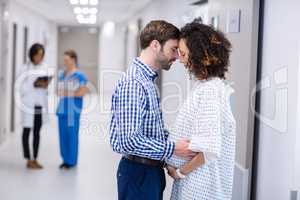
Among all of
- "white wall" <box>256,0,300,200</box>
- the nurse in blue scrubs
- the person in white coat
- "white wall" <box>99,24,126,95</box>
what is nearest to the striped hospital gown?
"white wall" <box>256,0,300,200</box>

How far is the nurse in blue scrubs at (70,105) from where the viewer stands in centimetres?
478

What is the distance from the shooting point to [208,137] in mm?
1645

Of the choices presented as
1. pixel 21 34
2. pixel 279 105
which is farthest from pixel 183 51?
pixel 21 34

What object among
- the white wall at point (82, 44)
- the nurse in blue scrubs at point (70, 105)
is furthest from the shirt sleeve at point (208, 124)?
the white wall at point (82, 44)

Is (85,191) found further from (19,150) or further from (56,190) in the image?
(19,150)

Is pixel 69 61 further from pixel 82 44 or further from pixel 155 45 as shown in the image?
pixel 82 44

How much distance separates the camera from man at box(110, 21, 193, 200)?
1673 mm

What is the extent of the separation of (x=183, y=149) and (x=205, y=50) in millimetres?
409

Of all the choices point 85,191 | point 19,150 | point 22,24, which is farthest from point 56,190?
point 22,24

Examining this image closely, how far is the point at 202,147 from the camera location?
5.41ft

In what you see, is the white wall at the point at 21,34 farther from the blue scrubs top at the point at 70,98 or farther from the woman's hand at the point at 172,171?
the woman's hand at the point at 172,171

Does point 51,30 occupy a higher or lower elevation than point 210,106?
higher

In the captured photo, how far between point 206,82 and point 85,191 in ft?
8.80

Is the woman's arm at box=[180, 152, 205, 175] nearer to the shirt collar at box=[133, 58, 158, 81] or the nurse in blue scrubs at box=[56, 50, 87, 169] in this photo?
the shirt collar at box=[133, 58, 158, 81]
